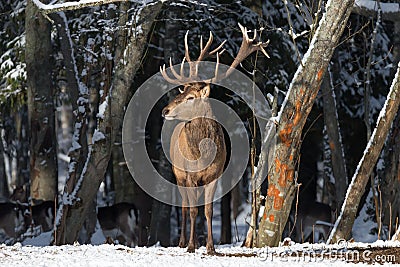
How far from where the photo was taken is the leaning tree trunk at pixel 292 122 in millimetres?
10273

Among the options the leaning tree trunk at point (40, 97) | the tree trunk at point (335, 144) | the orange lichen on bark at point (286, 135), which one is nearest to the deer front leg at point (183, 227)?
the orange lichen on bark at point (286, 135)

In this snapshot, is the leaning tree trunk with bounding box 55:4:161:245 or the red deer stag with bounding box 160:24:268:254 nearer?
the red deer stag with bounding box 160:24:268:254

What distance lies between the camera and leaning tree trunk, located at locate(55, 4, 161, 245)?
13812 mm

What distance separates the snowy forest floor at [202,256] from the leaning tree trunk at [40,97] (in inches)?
303

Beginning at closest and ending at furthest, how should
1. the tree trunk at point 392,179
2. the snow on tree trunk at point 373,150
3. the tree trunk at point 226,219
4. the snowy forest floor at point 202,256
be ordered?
the snowy forest floor at point 202,256 → the snow on tree trunk at point 373,150 → the tree trunk at point 392,179 → the tree trunk at point 226,219

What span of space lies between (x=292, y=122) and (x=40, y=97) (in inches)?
332

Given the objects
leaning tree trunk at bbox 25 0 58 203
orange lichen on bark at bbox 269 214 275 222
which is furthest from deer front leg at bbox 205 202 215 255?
leaning tree trunk at bbox 25 0 58 203

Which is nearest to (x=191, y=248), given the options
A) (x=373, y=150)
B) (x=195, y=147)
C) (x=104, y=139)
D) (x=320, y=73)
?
(x=195, y=147)

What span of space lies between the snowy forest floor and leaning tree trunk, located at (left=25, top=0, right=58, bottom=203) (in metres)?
7.70

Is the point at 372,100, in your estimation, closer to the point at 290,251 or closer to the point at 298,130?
the point at 298,130

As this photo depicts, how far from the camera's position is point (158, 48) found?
65.2ft

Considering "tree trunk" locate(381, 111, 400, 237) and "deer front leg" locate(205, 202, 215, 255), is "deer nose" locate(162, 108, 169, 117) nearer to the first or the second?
"deer front leg" locate(205, 202, 215, 255)

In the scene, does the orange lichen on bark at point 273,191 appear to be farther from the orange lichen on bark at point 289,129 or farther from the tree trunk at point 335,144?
the tree trunk at point 335,144

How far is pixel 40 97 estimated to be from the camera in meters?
17.4
